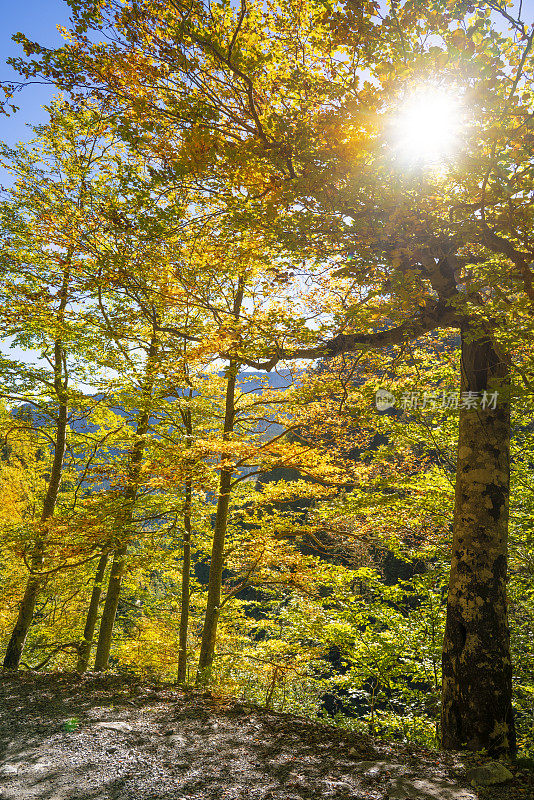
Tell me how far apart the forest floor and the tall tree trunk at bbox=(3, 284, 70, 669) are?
4.01 metres

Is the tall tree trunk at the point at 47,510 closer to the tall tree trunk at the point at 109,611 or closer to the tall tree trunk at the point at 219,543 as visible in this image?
the tall tree trunk at the point at 109,611

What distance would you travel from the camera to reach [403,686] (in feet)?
26.9

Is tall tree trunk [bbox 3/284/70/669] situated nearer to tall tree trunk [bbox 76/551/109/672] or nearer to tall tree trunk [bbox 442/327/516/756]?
tall tree trunk [bbox 76/551/109/672]

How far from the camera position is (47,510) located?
31.3 feet

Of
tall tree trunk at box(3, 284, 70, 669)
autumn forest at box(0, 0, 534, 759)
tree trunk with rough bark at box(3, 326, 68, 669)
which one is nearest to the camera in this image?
autumn forest at box(0, 0, 534, 759)

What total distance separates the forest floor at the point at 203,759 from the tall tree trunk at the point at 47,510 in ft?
13.2

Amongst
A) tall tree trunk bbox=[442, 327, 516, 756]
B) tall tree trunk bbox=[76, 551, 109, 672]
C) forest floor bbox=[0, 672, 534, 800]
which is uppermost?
tall tree trunk bbox=[442, 327, 516, 756]

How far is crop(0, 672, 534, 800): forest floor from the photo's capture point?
289cm

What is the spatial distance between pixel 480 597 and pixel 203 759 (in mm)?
3008

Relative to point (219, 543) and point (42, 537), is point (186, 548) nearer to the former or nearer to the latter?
point (219, 543)

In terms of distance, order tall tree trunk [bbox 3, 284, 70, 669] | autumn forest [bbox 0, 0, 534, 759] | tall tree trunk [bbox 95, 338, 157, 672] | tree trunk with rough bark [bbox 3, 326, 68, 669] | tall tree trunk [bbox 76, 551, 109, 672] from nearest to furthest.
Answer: autumn forest [bbox 0, 0, 534, 759], tall tree trunk [bbox 95, 338, 157, 672], tree trunk with rough bark [bbox 3, 326, 68, 669], tall tree trunk [bbox 3, 284, 70, 669], tall tree trunk [bbox 76, 551, 109, 672]

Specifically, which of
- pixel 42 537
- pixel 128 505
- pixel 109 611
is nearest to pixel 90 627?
pixel 109 611

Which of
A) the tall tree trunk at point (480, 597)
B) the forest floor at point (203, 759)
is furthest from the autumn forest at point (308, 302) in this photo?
the forest floor at point (203, 759)

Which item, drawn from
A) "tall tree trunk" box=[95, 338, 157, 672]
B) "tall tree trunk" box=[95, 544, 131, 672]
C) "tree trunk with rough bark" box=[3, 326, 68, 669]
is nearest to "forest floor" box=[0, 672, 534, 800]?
"tall tree trunk" box=[95, 338, 157, 672]
